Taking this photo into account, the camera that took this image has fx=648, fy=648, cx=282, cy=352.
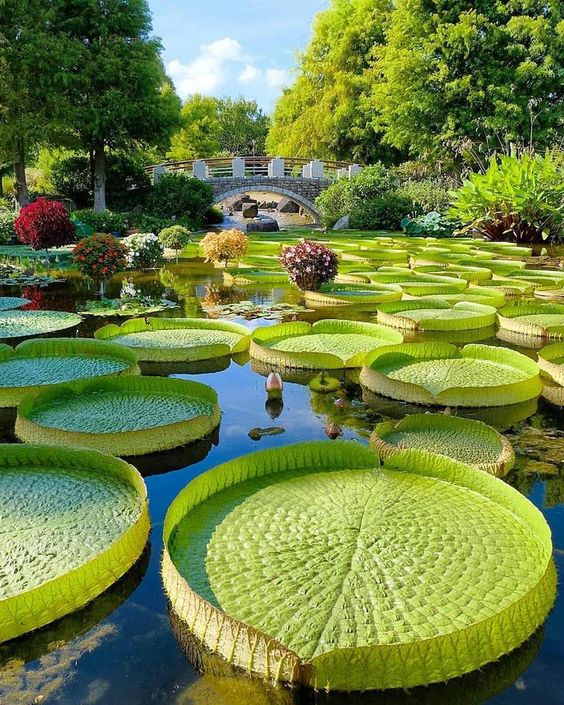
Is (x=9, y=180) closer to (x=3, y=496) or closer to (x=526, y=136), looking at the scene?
(x=526, y=136)

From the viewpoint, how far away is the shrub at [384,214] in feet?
77.1

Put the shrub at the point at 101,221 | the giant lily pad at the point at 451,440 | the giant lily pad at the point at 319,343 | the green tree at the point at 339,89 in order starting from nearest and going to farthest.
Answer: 1. the giant lily pad at the point at 451,440
2. the giant lily pad at the point at 319,343
3. the shrub at the point at 101,221
4. the green tree at the point at 339,89

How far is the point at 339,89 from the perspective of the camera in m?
39.9

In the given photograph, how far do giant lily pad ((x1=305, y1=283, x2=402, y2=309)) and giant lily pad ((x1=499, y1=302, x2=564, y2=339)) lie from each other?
1.79 m

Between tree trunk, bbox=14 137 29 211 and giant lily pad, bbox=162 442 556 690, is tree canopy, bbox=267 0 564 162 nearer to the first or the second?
tree trunk, bbox=14 137 29 211

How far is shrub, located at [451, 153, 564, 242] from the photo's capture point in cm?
1441

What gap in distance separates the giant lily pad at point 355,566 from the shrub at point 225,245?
30.3 feet

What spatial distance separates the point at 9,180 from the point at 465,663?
110ft

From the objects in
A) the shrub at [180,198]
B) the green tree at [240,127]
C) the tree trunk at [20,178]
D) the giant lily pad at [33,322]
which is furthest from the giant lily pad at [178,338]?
the green tree at [240,127]

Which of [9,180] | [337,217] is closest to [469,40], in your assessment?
[337,217]

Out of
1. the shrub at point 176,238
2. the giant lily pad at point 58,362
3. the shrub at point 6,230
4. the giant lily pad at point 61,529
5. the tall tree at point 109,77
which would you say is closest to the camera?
the giant lily pad at point 61,529

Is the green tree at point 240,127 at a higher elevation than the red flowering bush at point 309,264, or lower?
higher

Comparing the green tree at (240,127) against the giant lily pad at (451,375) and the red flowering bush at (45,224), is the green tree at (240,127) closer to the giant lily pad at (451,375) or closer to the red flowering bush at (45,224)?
the red flowering bush at (45,224)

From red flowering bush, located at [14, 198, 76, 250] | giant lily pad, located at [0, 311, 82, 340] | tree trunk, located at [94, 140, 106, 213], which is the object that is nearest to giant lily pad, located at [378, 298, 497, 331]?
giant lily pad, located at [0, 311, 82, 340]
